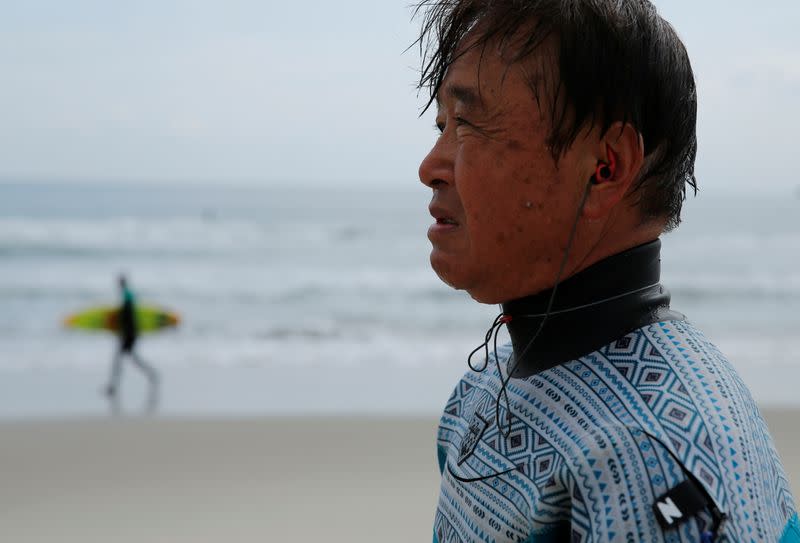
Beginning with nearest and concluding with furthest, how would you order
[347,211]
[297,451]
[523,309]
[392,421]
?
1. [523,309]
2. [297,451]
3. [392,421]
4. [347,211]

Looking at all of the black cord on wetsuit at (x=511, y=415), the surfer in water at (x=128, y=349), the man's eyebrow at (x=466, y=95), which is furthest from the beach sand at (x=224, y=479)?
the man's eyebrow at (x=466, y=95)

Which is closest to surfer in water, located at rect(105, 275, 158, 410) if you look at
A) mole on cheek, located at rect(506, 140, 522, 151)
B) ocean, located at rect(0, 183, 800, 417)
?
ocean, located at rect(0, 183, 800, 417)

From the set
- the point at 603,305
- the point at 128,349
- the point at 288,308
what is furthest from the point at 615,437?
the point at 288,308

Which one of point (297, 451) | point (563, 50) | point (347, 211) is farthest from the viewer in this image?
point (347, 211)

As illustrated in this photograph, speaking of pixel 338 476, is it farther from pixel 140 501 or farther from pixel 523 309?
pixel 523 309

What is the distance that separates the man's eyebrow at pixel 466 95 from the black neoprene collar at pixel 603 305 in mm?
205

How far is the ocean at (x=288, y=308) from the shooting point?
8344mm

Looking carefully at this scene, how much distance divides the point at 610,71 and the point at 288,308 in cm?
1293

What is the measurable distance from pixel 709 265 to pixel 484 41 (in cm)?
1873

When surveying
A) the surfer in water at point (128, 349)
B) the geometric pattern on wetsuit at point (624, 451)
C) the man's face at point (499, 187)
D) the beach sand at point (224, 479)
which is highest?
the man's face at point (499, 187)

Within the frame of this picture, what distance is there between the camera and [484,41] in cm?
91

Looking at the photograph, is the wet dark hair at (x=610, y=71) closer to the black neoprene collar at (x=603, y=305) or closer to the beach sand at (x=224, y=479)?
the black neoprene collar at (x=603, y=305)

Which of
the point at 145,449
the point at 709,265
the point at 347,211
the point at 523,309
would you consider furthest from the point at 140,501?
the point at 347,211

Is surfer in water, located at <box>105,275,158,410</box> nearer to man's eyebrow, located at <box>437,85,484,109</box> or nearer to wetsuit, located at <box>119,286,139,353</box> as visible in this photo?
wetsuit, located at <box>119,286,139,353</box>
